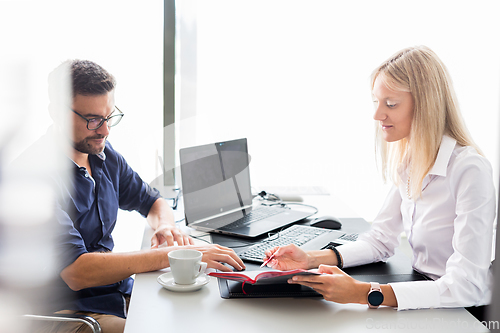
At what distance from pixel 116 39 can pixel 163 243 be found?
0.86 metres

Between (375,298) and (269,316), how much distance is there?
0.78ft

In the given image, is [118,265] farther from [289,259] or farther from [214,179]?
[214,179]

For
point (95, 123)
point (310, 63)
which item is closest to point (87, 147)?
point (95, 123)

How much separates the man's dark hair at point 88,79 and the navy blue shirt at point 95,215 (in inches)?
9.0

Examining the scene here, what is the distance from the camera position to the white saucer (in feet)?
3.11

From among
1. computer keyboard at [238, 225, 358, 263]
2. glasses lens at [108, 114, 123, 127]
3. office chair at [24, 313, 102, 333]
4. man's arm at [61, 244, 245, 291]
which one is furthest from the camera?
glasses lens at [108, 114, 123, 127]

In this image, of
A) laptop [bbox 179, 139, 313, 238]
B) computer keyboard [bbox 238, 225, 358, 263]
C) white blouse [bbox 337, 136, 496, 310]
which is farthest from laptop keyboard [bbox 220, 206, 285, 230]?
white blouse [bbox 337, 136, 496, 310]

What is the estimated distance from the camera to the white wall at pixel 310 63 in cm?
240

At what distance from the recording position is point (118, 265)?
1.05 metres

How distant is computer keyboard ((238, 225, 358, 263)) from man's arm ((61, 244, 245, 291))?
0.11m

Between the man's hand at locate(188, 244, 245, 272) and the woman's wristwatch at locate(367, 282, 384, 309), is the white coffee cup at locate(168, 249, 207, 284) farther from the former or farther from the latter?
the woman's wristwatch at locate(367, 282, 384, 309)

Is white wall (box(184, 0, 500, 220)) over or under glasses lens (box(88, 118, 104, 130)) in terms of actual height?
over

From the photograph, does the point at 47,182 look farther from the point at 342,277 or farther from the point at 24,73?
the point at 342,277

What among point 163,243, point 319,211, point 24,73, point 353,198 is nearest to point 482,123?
point 353,198
